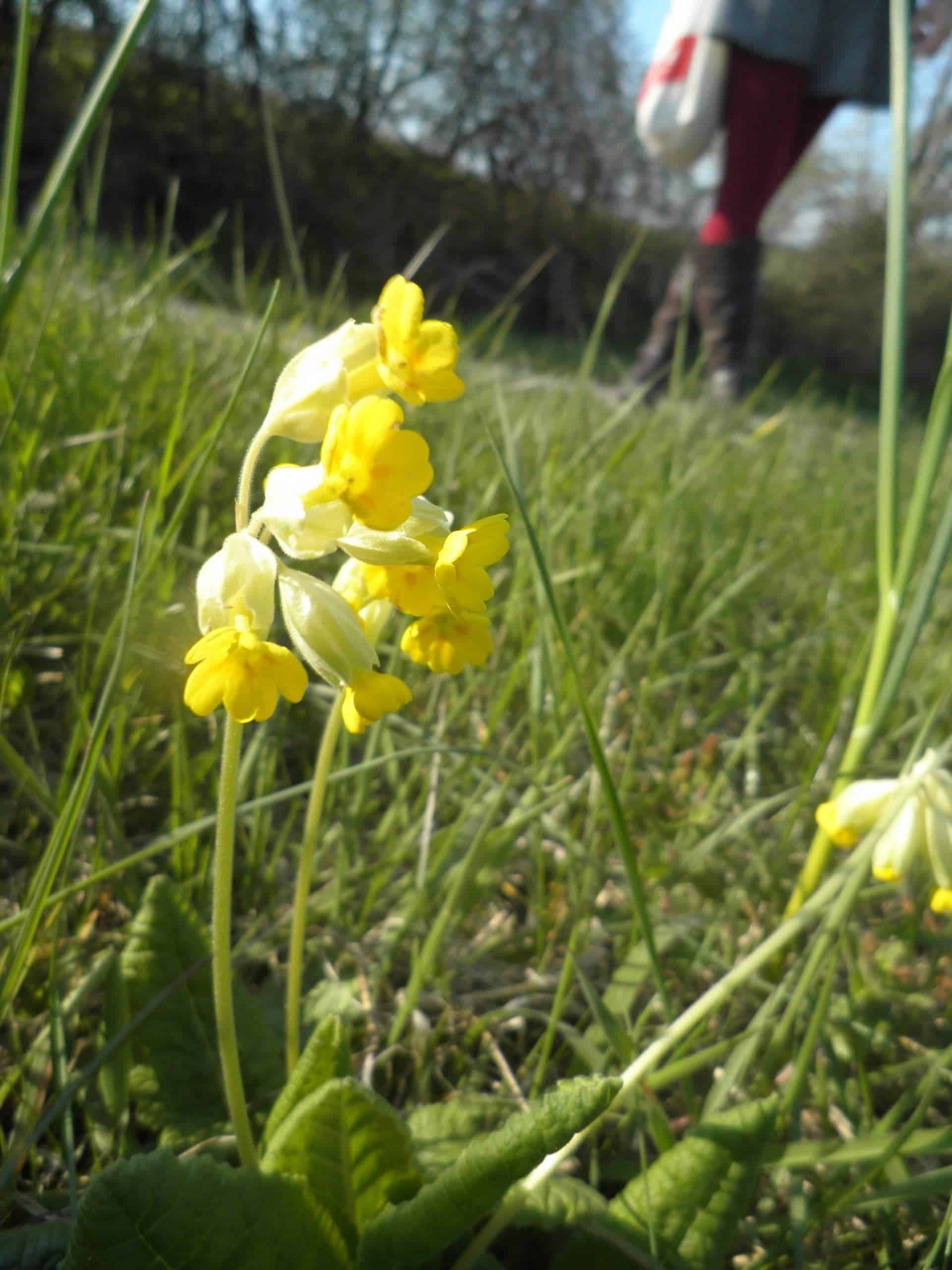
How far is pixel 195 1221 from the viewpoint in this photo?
594 mm

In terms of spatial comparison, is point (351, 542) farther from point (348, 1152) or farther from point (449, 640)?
point (348, 1152)

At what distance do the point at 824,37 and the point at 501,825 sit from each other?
3.79 metres

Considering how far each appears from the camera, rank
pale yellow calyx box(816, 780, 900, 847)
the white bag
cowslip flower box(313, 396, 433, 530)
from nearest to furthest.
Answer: cowslip flower box(313, 396, 433, 530) < pale yellow calyx box(816, 780, 900, 847) < the white bag

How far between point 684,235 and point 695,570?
10.7 meters

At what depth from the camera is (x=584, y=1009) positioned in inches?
39.4

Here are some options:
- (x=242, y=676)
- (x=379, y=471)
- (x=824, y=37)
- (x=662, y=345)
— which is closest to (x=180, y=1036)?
(x=242, y=676)

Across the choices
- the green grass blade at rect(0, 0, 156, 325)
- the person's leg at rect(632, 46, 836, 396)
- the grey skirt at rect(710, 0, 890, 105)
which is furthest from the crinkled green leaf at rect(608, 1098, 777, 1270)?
the grey skirt at rect(710, 0, 890, 105)

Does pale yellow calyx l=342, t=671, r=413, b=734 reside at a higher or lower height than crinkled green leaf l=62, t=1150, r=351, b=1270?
higher

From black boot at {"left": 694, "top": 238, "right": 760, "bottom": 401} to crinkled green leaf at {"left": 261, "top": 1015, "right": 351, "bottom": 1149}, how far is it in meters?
3.67

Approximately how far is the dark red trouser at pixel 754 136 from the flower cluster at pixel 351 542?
12.5ft

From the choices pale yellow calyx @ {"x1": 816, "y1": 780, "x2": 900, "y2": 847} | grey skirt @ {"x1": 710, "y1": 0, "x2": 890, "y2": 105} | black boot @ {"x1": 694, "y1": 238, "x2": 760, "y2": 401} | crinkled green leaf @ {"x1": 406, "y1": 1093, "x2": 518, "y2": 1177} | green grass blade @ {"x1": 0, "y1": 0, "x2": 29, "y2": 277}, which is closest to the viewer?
green grass blade @ {"x1": 0, "y1": 0, "x2": 29, "y2": 277}

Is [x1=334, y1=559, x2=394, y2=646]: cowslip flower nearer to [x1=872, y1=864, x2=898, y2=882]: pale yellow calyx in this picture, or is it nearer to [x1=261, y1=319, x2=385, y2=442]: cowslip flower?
[x1=261, y1=319, x2=385, y2=442]: cowslip flower

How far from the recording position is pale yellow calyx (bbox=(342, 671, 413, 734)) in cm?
59

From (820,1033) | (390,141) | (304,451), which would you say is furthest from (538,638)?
(390,141)
